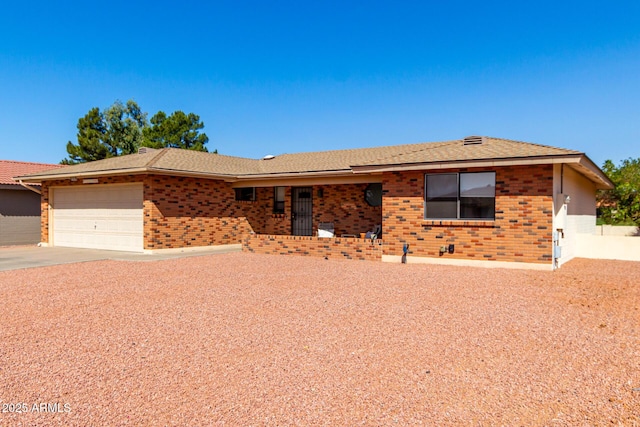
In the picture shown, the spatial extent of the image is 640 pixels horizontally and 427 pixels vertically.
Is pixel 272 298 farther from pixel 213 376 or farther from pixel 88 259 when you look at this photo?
pixel 88 259

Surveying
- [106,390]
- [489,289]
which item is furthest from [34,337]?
[489,289]

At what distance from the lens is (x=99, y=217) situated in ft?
53.9

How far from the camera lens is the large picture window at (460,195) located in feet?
37.3

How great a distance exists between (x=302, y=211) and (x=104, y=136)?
1238 inches

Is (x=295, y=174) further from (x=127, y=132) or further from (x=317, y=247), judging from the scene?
(x=127, y=132)

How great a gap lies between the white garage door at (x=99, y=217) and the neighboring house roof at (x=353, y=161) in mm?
847

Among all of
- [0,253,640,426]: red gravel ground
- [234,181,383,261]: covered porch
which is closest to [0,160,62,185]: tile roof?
[234,181,383,261]: covered porch

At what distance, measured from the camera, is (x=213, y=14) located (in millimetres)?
20016

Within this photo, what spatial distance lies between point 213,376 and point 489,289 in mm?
6195

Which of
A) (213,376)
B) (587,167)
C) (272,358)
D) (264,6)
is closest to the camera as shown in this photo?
(213,376)

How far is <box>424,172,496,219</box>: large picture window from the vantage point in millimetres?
11375

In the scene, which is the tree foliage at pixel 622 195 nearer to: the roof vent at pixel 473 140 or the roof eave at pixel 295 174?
the roof vent at pixel 473 140

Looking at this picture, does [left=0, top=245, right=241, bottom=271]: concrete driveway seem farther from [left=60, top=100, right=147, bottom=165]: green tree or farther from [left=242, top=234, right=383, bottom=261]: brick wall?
[left=60, top=100, right=147, bottom=165]: green tree

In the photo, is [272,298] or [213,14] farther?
[213,14]
